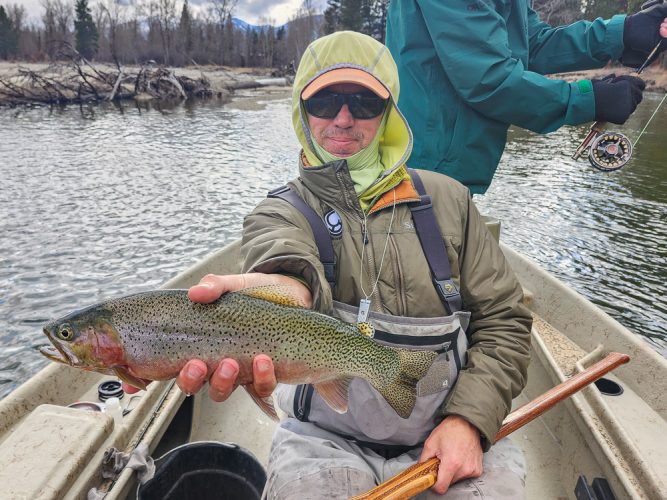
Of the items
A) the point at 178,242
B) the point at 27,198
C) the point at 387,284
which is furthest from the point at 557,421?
the point at 27,198

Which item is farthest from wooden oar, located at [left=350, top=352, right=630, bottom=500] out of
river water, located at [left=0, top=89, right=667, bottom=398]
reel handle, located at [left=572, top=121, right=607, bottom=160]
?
river water, located at [left=0, top=89, right=667, bottom=398]

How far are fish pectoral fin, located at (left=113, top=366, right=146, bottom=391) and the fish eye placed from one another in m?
0.22

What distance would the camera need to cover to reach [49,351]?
190 cm

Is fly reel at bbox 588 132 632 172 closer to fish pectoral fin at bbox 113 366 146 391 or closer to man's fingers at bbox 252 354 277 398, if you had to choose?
man's fingers at bbox 252 354 277 398

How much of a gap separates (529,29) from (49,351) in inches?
171

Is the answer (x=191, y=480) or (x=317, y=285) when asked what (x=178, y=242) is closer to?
(x=191, y=480)

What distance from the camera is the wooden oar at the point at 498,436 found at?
194cm

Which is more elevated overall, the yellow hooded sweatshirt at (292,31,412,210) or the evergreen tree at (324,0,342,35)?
the evergreen tree at (324,0,342,35)

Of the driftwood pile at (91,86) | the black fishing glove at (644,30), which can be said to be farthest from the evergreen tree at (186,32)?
the black fishing glove at (644,30)

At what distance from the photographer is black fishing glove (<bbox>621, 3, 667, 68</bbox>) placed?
3.67 metres

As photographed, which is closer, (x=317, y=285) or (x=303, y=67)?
(x=317, y=285)

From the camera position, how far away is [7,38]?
67.5 meters

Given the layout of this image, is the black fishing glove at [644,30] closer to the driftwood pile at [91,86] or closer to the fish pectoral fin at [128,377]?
the fish pectoral fin at [128,377]

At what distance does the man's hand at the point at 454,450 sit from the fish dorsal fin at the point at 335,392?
1.42ft
